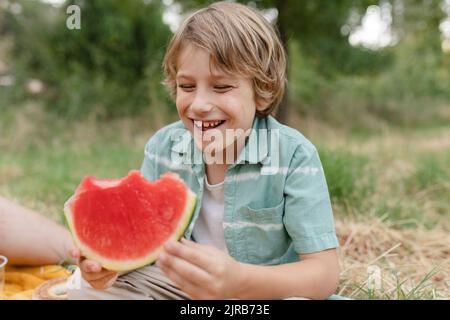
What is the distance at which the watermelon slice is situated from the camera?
4.71ft

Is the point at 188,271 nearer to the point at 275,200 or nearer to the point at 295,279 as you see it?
the point at 295,279

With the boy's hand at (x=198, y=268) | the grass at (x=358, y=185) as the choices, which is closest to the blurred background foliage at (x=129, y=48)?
the grass at (x=358, y=185)

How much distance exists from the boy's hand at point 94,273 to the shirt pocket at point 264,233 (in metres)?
0.44

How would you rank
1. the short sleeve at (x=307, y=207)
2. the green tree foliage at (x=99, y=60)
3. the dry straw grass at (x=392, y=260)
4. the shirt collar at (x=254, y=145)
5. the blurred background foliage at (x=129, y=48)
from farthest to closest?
the green tree foliage at (x=99, y=60) → the blurred background foliage at (x=129, y=48) → the dry straw grass at (x=392, y=260) → the shirt collar at (x=254, y=145) → the short sleeve at (x=307, y=207)

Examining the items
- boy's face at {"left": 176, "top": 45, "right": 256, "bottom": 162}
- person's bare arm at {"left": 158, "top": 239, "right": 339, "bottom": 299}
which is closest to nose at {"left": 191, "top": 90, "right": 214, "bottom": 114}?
boy's face at {"left": 176, "top": 45, "right": 256, "bottom": 162}

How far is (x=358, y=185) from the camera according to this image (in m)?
3.21

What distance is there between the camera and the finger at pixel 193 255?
1.25 metres

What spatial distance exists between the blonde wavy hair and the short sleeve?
269 mm

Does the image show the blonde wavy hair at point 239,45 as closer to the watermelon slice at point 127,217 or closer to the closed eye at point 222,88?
the closed eye at point 222,88

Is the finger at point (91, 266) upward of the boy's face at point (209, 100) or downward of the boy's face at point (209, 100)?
downward

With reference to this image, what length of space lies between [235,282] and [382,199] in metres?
2.01

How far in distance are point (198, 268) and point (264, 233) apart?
486mm
